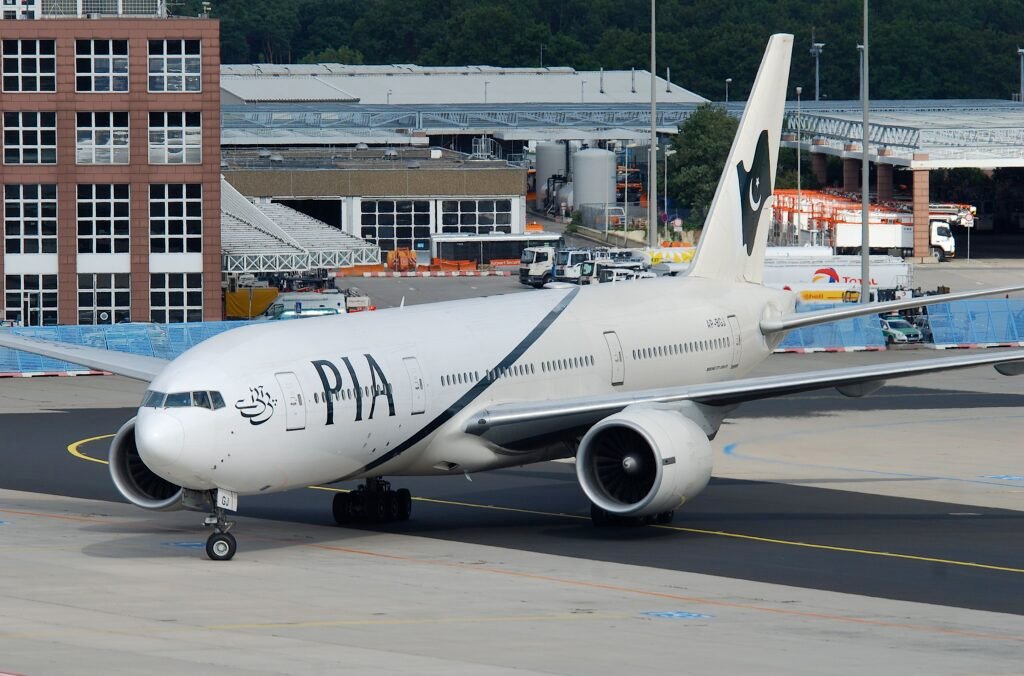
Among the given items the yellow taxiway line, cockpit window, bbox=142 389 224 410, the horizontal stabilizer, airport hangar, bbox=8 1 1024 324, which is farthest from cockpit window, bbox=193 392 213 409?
airport hangar, bbox=8 1 1024 324

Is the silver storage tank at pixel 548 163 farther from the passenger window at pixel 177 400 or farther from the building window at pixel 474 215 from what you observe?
the passenger window at pixel 177 400

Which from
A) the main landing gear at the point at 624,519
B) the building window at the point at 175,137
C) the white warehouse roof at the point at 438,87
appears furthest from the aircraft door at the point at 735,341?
the white warehouse roof at the point at 438,87

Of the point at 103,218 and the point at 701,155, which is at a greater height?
the point at 701,155

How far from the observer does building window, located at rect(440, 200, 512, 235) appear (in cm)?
13262

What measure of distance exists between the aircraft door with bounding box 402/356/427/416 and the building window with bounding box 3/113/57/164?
167 ft

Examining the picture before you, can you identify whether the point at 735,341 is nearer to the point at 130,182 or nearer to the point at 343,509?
the point at 343,509

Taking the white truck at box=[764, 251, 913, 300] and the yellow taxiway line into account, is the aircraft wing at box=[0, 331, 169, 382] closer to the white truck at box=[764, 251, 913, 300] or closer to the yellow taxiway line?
the yellow taxiway line

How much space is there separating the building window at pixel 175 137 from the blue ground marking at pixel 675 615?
187 ft

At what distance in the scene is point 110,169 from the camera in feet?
264

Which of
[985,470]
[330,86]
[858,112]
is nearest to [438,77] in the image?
[330,86]

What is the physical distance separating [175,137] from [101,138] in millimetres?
3365

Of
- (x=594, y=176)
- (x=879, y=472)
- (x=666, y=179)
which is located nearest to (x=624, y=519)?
(x=879, y=472)

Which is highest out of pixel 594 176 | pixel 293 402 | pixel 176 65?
pixel 176 65

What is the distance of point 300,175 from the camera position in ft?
426
